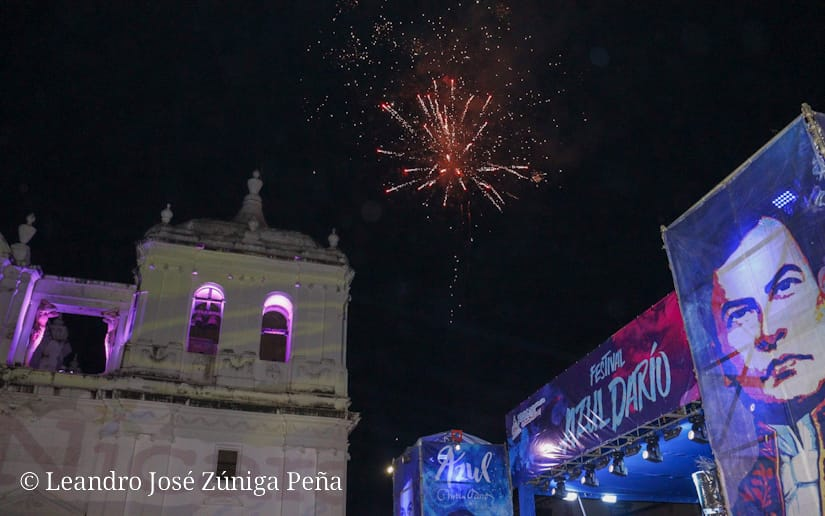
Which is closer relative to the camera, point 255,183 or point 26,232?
point 26,232

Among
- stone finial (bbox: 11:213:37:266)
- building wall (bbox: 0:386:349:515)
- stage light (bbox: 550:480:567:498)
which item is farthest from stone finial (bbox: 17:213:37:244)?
stage light (bbox: 550:480:567:498)

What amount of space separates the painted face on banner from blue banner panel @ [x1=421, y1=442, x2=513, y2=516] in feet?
34.6

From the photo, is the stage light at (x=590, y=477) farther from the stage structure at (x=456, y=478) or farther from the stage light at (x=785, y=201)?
the stage light at (x=785, y=201)

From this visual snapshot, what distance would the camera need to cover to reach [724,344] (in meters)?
13.7

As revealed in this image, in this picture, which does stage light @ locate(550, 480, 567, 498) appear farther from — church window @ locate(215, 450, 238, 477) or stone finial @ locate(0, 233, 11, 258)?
stone finial @ locate(0, 233, 11, 258)

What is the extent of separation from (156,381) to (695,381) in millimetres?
14149

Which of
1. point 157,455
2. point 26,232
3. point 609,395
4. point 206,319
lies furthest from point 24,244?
point 609,395

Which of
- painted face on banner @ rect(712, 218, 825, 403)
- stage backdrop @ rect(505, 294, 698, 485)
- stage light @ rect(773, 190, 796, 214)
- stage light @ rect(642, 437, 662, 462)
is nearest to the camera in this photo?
painted face on banner @ rect(712, 218, 825, 403)

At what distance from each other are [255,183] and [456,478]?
1289cm

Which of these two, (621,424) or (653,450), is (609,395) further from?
(653,450)

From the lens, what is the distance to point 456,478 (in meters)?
22.0

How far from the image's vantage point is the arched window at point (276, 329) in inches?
891

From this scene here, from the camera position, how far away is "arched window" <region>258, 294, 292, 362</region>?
2264cm

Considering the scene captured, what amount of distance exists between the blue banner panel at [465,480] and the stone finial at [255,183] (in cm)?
1127
